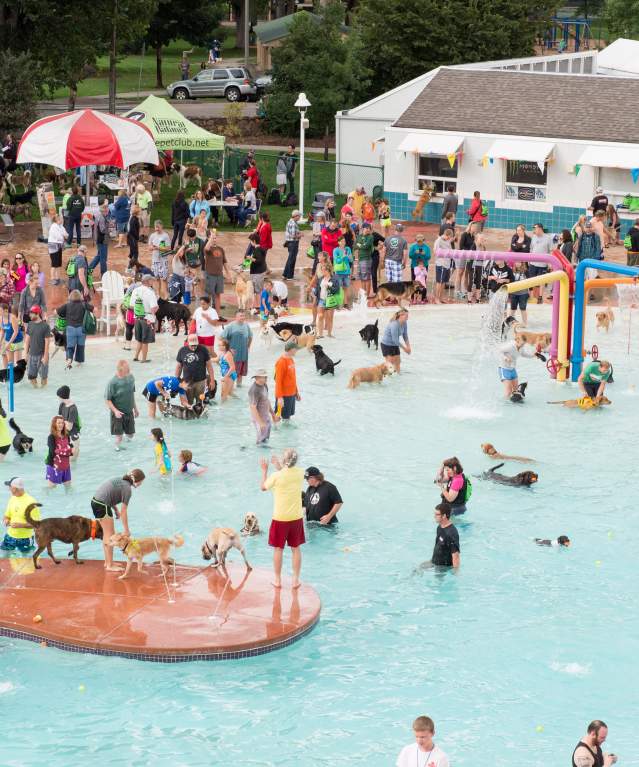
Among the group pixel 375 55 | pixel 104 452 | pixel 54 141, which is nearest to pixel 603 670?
pixel 104 452

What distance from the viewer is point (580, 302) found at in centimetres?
2264

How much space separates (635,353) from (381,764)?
1465 centimetres

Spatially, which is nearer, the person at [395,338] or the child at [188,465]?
the child at [188,465]

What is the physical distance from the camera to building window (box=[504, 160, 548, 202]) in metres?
35.4

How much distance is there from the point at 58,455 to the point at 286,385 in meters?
3.84

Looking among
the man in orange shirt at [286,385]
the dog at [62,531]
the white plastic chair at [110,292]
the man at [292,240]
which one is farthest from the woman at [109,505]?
the man at [292,240]

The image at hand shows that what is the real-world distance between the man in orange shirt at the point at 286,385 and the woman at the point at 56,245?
363 inches

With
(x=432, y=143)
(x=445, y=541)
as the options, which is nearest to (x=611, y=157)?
(x=432, y=143)

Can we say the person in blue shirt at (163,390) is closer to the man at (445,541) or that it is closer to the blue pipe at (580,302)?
the man at (445,541)

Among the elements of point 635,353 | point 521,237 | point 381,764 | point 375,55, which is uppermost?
point 375,55

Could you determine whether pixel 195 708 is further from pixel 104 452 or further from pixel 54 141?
pixel 54 141

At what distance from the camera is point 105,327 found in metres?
26.0

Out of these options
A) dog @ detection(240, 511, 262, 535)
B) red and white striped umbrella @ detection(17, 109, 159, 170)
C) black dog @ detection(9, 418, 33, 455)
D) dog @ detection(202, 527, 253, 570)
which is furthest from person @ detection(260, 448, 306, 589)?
red and white striped umbrella @ detection(17, 109, 159, 170)

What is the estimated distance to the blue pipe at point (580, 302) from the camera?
73.6ft
